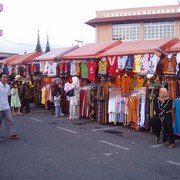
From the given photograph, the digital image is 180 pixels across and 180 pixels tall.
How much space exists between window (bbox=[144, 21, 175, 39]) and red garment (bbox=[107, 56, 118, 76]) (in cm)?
2115

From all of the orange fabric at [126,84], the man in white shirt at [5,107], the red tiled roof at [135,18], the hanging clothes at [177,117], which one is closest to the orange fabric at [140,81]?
the orange fabric at [126,84]

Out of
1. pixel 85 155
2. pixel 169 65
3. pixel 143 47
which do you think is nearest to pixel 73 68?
pixel 143 47

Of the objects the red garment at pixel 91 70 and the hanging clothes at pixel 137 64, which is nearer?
the hanging clothes at pixel 137 64

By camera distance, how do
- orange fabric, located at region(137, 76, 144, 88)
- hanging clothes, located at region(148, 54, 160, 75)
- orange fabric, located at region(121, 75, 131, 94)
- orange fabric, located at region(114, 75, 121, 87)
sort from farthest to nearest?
orange fabric, located at region(114, 75, 121, 87), orange fabric, located at region(121, 75, 131, 94), orange fabric, located at region(137, 76, 144, 88), hanging clothes, located at region(148, 54, 160, 75)

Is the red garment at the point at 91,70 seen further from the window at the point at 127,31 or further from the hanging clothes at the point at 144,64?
the window at the point at 127,31

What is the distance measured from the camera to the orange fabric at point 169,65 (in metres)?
9.88

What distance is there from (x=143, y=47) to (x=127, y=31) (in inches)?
917

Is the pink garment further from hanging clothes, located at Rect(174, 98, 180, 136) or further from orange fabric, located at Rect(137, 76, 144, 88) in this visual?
hanging clothes, located at Rect(174, 98, 180, 136)

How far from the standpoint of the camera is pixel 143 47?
35.8 ft

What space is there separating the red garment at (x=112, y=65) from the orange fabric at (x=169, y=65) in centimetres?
199

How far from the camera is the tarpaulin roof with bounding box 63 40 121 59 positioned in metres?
12.9

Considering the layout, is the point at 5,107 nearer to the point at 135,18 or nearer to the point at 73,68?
the point at 73,68

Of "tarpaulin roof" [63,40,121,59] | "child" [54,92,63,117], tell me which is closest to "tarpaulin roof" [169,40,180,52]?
"tarpaulin roof" [63,40,121,59]

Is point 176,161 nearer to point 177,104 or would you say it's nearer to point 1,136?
point 177,104
